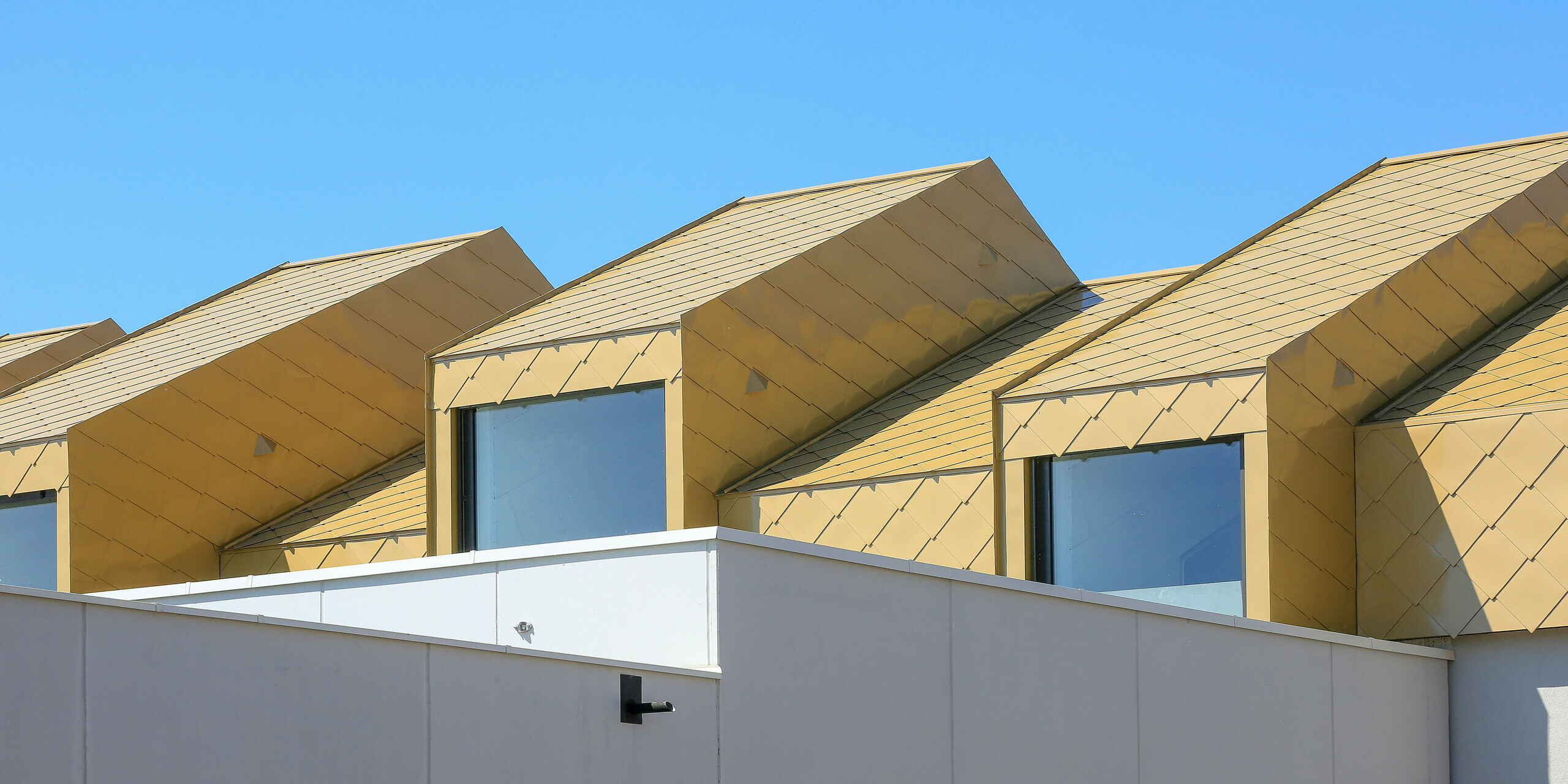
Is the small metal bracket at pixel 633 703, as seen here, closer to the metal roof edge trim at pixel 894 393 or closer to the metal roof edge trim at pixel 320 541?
the metal roof edge trim at pixel 894 393

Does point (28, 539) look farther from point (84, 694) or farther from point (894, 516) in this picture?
point (84, 694)

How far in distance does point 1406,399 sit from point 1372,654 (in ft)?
9.24

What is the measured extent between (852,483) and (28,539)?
10136 mm

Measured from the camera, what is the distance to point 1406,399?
16844 mm

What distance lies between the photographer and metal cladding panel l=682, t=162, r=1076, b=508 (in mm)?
18547

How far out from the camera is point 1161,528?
1566cm

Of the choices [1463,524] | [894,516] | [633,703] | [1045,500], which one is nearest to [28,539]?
[894,516]

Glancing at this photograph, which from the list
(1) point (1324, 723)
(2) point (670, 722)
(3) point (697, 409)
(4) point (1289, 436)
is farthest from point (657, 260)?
(2) point (670, 722)

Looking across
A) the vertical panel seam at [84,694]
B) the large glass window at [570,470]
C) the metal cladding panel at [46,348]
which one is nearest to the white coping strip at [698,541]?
the vertical panel seam at [84,694]

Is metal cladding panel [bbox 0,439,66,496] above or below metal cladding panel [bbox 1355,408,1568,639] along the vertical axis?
above

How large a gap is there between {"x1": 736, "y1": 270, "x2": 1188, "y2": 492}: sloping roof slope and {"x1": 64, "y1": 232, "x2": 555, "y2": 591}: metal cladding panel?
5.96m

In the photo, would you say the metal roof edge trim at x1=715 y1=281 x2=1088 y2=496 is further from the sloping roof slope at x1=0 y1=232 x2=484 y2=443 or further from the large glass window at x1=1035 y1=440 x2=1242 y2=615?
the sloping roof slope at x1=0 y1=232 x2=484 y2=443

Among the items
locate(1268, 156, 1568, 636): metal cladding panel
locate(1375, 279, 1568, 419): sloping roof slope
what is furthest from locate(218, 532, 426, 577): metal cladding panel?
locate(1375, 279, 1568, 419): sloping roof slope

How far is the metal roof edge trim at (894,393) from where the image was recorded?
1894cm
